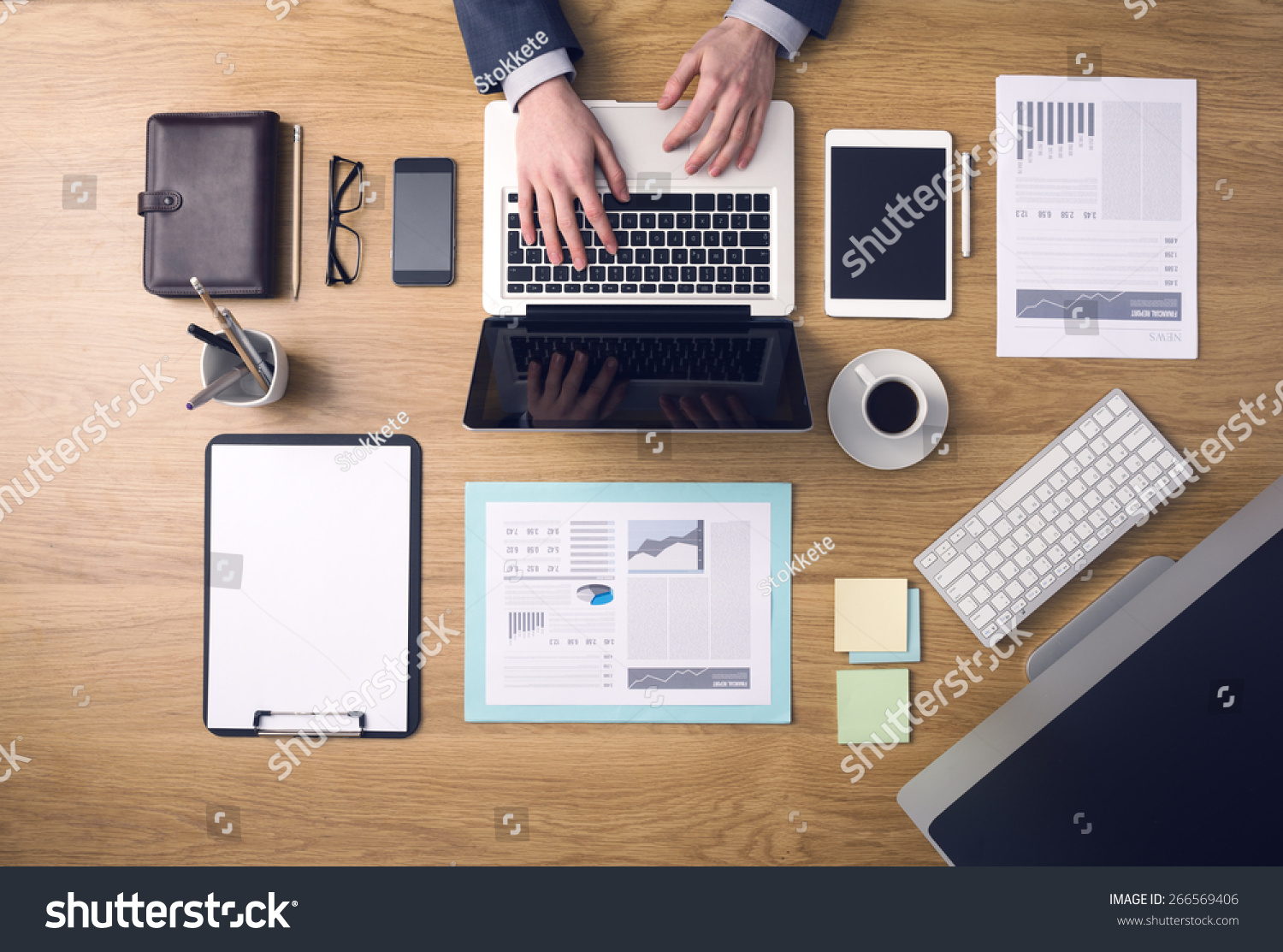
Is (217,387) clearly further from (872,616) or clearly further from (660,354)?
(872,616)

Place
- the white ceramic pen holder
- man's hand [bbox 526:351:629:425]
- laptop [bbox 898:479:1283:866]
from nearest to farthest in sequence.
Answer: laptop [bbox 898:479:1283:866]
man's hand [bbox 526:351:629:425]
the white ceramic pen holder

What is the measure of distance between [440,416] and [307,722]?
17.5 inches

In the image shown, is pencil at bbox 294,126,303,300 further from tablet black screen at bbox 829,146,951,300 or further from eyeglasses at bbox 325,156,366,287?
tablet black screen at bbox 829,146,951,300

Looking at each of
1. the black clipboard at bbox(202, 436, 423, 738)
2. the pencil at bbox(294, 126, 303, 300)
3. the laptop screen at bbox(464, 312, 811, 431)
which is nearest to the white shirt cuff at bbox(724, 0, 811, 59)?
the laptop screen at bbox(464, 312, 811, 431)

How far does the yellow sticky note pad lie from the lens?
1.00m

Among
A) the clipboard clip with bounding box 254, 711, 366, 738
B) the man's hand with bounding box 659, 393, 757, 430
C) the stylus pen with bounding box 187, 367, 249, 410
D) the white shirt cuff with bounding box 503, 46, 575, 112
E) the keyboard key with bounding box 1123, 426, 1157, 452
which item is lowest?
the clipboard clip with bounding box 254, 711, 366, 738

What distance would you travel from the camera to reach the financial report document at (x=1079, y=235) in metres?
1.02

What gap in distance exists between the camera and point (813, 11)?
3.21ft

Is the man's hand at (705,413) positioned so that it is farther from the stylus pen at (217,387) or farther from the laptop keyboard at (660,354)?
the stylus pen at (217,387)

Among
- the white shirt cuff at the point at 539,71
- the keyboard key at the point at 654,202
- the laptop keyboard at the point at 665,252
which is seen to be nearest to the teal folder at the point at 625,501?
the laptop keyboard at the point at 665,252

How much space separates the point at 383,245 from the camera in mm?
1012

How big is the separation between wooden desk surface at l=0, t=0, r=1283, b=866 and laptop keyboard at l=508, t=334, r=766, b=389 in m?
0.14

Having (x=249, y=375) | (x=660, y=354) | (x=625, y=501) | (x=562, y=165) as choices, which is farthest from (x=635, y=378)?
(x=249, y=375)
